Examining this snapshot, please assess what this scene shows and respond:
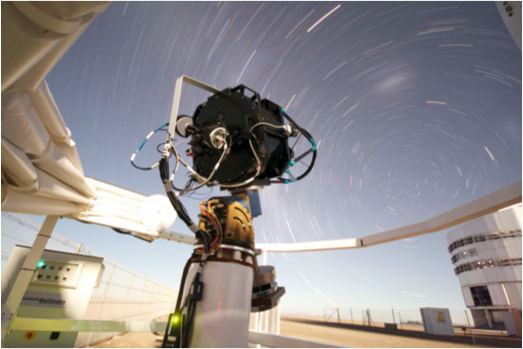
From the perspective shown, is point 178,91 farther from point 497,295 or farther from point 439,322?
point 497,295

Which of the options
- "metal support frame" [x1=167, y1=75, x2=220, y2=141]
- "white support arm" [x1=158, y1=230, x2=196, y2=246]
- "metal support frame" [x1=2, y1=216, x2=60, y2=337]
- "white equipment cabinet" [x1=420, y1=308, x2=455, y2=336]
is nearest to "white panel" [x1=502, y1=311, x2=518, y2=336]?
A: "white equipment cabinet" [x1=420, y1=308, x2=455, y2=336]

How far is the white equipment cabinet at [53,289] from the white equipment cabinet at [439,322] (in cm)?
965

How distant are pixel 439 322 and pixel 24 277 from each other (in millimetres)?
10551

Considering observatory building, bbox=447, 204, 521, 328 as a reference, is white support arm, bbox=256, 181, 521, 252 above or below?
below

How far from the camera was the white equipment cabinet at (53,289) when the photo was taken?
3221mm

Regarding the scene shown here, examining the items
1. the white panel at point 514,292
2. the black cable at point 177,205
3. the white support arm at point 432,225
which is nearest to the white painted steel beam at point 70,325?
the black cable at point 177,205

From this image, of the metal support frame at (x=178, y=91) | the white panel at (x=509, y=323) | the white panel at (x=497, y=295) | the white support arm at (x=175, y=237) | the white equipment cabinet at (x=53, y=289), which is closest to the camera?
the metal support frame at (x=178, y=91)

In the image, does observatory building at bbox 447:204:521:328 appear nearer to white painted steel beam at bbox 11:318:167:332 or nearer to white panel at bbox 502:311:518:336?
white panel at bbox 502:311:518:336

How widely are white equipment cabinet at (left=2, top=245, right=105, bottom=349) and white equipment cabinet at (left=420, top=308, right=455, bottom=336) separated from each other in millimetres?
9654

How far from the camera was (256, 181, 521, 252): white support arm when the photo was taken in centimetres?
210

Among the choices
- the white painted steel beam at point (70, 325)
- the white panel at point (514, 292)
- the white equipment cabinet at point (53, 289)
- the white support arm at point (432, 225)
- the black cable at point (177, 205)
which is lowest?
the white painted steel beam at point (70, 325)

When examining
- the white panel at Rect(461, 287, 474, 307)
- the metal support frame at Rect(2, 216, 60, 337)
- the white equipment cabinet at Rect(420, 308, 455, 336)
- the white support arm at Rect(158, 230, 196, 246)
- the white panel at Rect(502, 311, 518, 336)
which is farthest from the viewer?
the white panel at Rect(461, 287, 474, 307)

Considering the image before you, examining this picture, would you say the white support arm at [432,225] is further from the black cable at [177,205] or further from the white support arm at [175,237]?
the black cable at [177,205]

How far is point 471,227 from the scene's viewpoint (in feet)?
52.9
